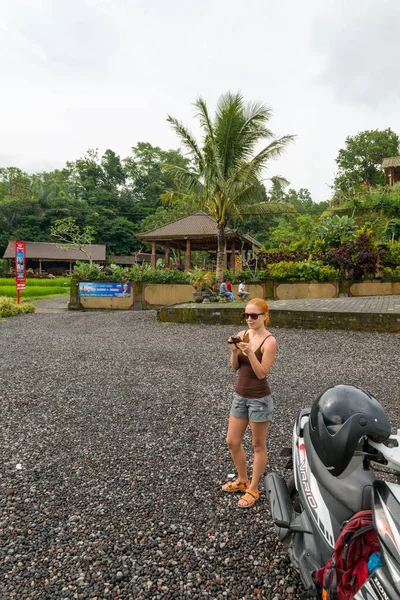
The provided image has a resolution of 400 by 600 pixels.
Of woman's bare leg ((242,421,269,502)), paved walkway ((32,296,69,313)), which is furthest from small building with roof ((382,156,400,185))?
woman's bare leg ((242,421,269,502))

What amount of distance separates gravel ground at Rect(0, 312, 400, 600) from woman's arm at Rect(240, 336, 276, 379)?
3.14ft

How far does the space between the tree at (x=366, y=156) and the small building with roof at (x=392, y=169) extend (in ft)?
15.7

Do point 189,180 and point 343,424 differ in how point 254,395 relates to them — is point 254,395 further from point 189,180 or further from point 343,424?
point 189,180

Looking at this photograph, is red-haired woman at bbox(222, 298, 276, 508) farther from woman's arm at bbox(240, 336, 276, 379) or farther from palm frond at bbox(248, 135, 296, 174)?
palm frond at bbox(248, 135, 296, 174)

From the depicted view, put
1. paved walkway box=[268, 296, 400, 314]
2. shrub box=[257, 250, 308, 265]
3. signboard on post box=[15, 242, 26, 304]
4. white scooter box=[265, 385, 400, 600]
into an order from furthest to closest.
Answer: shrub box=[257, 250, 308, 265], signboard on post box=[15, 242, 26, 304], paved walkway box=[268, 296, 400, 314], white scooter box=[265, 385, 400, 600]

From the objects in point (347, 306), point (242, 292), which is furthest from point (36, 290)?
point (347, 306)

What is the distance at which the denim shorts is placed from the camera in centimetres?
259

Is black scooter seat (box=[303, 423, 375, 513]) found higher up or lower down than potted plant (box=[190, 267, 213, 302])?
lower down

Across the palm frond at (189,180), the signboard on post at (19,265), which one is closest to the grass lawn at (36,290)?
the signboard on post at (19,265)

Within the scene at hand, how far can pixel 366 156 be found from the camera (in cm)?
4409

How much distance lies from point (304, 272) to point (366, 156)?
34583mm

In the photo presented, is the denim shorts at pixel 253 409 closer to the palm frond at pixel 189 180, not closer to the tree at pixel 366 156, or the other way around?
the palm frond at pixel 189 180

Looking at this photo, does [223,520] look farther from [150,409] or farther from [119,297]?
[119,297]

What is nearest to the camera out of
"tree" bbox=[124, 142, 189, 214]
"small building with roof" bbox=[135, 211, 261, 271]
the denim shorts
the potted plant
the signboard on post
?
the denim shorts
